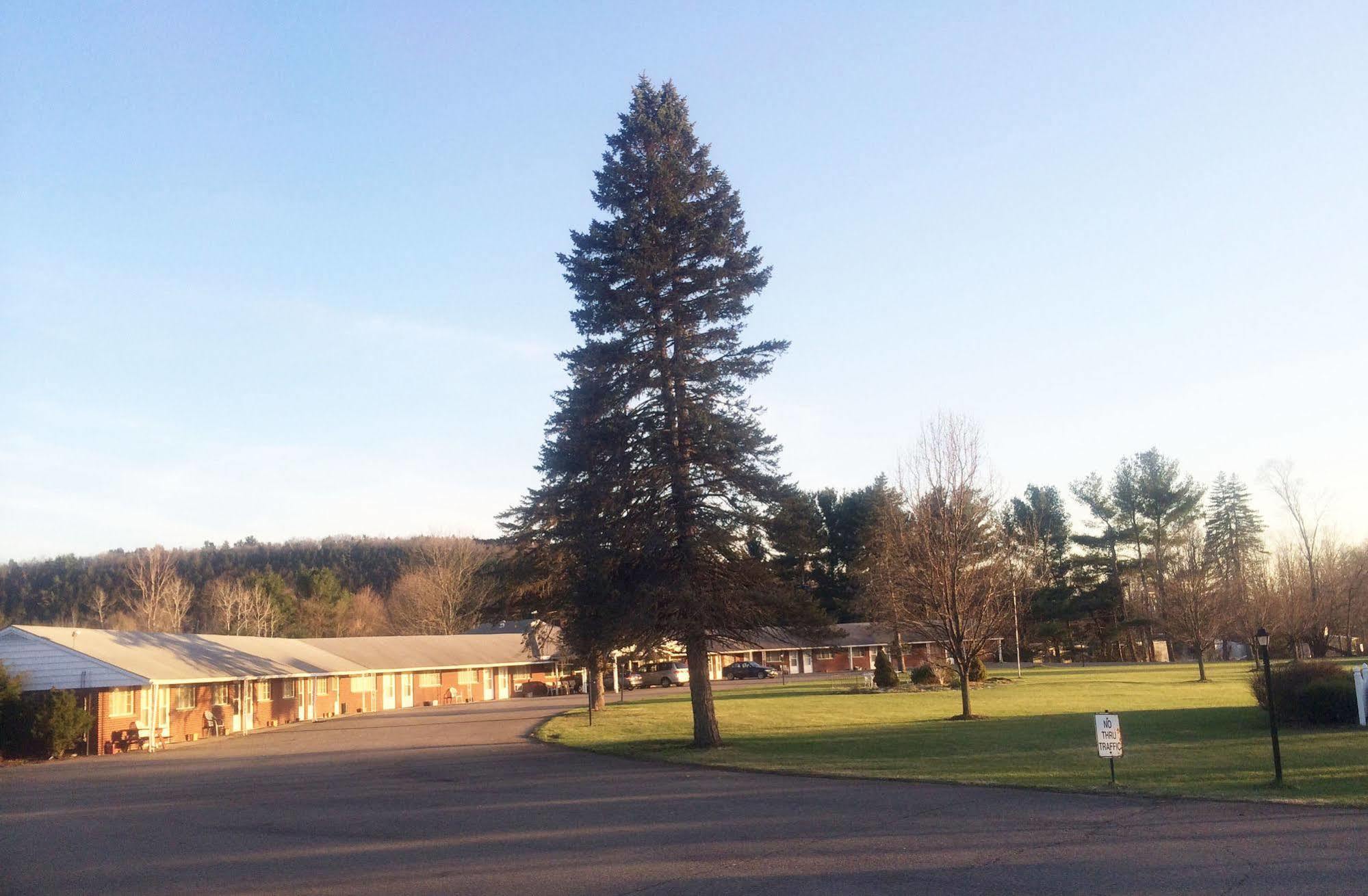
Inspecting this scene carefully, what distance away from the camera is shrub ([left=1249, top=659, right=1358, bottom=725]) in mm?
24000

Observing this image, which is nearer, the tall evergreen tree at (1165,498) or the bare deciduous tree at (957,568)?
the bare deciduous tree at (957,568)

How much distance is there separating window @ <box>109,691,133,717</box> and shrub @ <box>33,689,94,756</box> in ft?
6.35

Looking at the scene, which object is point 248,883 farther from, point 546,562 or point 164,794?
point 546,562

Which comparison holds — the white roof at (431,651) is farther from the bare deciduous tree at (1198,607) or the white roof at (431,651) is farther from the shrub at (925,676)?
the bare deciduous tree at (1198,607)

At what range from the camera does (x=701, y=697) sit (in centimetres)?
2661

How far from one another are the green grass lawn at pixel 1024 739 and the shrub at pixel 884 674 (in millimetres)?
5540

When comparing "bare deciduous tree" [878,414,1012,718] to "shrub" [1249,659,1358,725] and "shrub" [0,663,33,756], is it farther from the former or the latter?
"shrub" [0,663,33,756]

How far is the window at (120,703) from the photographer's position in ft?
116

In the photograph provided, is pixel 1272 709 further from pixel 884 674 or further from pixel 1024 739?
pixel 884 674

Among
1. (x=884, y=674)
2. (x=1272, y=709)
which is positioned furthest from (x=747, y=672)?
(x=1272, y=709)

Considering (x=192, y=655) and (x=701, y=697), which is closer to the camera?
(x=701, y=697)

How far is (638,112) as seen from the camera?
27.9 m

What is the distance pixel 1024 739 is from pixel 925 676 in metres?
29.7

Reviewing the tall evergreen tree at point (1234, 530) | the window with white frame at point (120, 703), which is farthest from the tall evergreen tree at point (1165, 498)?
the window with white frame at point (120, 703)
